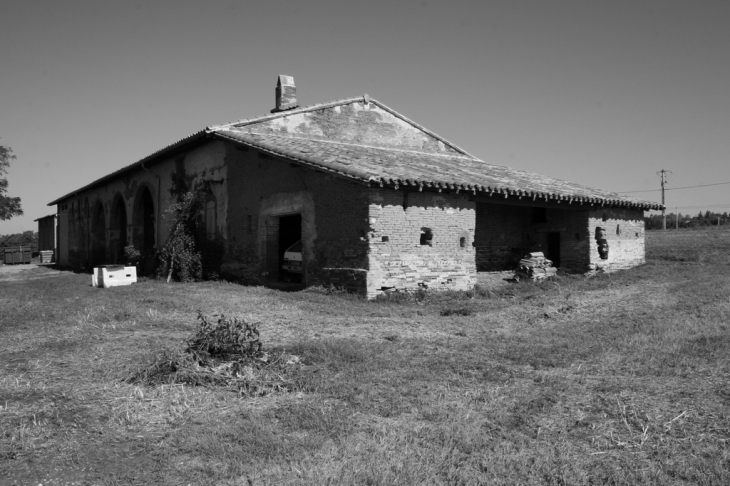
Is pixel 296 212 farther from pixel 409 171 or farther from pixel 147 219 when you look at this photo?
pixel 147 219

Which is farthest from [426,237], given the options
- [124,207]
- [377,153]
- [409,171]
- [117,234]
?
[117,234]

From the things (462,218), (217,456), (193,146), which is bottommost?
(217,456)

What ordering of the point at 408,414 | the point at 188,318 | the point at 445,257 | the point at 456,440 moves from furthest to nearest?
the point at 445,257 < the point at 188,318 < the point at 408,414 < the point at 456,440

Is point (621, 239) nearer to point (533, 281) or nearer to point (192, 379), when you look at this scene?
point (533, 281)

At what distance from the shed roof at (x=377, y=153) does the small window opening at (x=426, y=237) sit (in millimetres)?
1033

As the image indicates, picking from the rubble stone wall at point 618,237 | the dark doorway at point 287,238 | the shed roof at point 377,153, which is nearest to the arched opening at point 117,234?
the shed roof at point 377,153

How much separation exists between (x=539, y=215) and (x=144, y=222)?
16.0m

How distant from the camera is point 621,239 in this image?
16.8m

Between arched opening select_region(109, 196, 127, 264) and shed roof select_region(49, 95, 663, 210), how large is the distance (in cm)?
489

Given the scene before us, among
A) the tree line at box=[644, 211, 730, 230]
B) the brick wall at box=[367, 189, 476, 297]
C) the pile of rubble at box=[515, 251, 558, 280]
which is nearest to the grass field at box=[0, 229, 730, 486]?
the brick wall at box=[367, 189, 476, 297]

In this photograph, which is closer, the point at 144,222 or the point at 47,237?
the point at 144,222

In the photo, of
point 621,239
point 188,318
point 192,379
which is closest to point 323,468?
point 192,379

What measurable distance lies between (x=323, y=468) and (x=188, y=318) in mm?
6152

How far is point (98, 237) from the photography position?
28.6m
